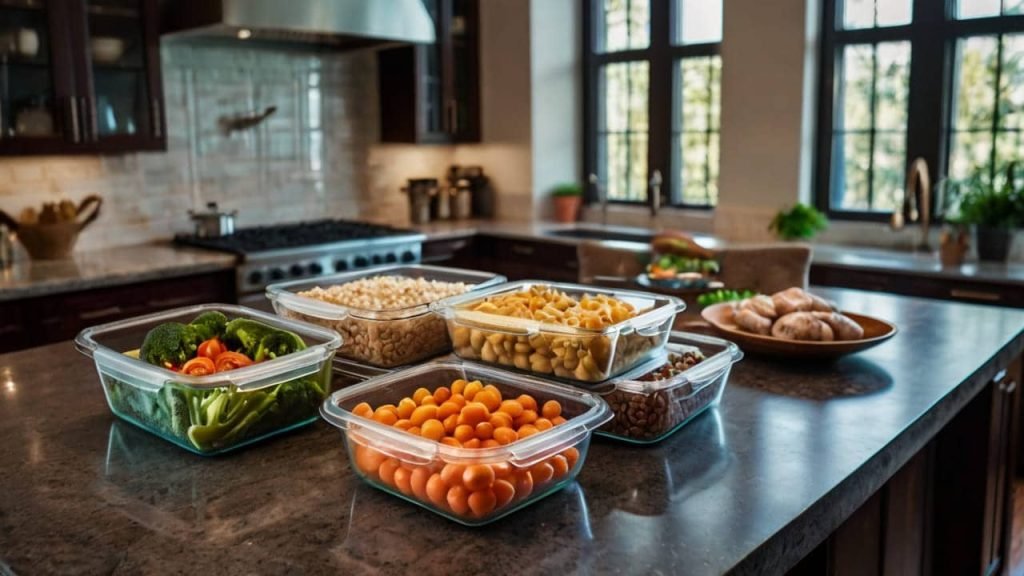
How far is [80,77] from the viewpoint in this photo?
12.7 feet

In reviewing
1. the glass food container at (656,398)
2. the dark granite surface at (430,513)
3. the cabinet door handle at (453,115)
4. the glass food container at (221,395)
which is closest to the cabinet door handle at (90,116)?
the cabinet door handle at (453,115)

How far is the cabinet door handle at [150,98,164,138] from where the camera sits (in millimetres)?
4156

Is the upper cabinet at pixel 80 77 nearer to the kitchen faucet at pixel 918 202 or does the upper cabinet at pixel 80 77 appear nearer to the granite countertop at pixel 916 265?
the granite countertop at pixel 916 265

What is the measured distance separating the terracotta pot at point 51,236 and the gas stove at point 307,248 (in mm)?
531

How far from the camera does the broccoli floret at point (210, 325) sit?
1658 mm

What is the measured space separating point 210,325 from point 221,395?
280mm

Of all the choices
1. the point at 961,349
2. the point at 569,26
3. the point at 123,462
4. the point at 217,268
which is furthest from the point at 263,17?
the point at 961,349

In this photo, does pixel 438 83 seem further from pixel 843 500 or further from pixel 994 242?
pixel 843 500

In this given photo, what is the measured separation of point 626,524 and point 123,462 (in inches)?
34.2

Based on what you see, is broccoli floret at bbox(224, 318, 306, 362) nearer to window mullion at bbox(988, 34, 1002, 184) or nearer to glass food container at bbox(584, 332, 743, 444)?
glass food container at bbox(584, 332, 743, 444)

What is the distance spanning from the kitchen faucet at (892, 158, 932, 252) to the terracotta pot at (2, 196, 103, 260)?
380cm

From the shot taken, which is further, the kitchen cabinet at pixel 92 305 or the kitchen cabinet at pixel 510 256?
the kitchen cabinet at pixel 510 256

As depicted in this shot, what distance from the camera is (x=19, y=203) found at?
407cm


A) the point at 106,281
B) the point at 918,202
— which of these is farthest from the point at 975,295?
the point at 106,281
